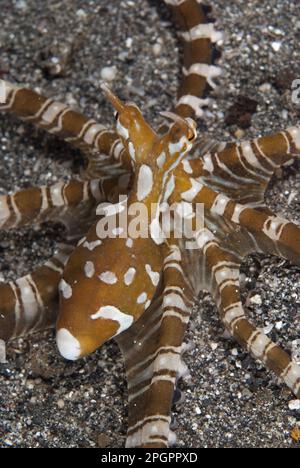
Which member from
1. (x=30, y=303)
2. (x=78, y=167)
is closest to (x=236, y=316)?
(x=30, y=303)

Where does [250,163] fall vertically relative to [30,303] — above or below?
above

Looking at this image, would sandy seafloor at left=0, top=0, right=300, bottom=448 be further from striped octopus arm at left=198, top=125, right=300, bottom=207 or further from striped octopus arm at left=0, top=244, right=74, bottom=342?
striped octopus arm at left=198, top=125, right=300, bottom=207

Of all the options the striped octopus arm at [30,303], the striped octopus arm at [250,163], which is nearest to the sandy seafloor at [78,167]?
the striped octopus arm at [30,303]

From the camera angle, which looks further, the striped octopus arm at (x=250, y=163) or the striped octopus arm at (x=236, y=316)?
the striped octopus arm at (x=250, y=163)

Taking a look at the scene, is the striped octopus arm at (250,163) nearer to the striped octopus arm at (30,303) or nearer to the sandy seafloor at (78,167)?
the sandy seafloor at (78,167)

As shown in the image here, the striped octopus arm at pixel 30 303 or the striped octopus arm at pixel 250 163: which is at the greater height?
the striped octopus arm at pixel 250 163

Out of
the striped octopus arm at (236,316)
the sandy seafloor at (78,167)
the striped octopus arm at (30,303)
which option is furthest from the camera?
the striped octopus arm at (30,303)

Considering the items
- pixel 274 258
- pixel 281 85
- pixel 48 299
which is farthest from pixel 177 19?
pixel 48 299

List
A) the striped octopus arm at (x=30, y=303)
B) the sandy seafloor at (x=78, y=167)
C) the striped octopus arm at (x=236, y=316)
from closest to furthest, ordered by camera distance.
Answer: the striped octopus arm at (x=236, y=316) → the sandy seafloor at (x=78, y=167) → the striped octopus arm at (x=30, y=303)

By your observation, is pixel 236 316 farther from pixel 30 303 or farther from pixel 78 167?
pixel 78 167
